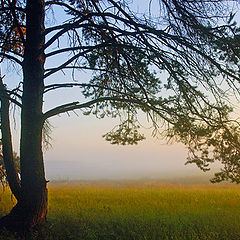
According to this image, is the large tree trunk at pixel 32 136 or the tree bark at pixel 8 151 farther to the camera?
the tree bark at pixel 8 151

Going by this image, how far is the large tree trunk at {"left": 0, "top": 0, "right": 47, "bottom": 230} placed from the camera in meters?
6.68

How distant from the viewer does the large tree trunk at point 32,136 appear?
6680 millimetres

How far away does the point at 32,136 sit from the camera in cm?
690

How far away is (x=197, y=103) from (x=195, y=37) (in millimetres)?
1643

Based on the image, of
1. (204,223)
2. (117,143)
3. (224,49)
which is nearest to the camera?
(224,49)

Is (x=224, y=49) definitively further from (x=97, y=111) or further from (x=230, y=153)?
(x=97, y=111)

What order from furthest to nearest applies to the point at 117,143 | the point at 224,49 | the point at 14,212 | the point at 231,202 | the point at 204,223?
1. the point at 231,202
2. the point at 117,143
3. the point at 204,223
4. the point at 14,212
5. the point at 224,49

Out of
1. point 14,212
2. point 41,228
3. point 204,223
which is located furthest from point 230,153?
point 14,212

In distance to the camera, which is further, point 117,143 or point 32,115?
point 117,143

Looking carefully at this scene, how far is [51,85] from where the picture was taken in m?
7.54

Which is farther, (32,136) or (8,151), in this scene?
(8,151)

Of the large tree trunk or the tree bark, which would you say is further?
the tree bark

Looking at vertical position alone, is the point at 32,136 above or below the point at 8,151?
above

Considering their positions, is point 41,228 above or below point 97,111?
below
